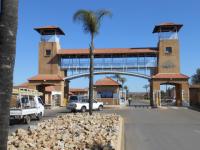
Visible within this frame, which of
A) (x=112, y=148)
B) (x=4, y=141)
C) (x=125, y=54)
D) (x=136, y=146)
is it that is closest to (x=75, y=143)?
(x=112, y=148)

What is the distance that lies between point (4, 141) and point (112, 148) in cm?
574

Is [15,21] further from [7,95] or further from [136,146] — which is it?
[136,146]

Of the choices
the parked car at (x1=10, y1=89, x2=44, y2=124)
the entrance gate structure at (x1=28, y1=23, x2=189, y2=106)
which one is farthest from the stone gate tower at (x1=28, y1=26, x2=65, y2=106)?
the parked car at (x1=10, y1=89, x2=44, y2=124)

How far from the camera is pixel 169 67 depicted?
64562 millimetres

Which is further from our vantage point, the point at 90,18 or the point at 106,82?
the point at 106,82

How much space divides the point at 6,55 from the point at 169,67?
6001 centimetres

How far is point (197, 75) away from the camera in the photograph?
11525cm

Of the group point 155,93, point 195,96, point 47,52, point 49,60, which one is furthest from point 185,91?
point 47,52

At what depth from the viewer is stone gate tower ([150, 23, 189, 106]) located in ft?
202

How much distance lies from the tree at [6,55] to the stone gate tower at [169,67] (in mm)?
56163

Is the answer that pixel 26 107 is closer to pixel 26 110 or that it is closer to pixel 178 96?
pixel 26 110

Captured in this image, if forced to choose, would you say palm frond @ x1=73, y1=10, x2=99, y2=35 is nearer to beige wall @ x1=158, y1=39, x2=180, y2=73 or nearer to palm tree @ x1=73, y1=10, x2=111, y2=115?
palm tree @ x1=73, y1=10, x2=111, y2=115

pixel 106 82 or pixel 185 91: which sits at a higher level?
pixel 106 82

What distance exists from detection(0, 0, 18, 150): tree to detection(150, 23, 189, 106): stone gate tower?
56163 mm
